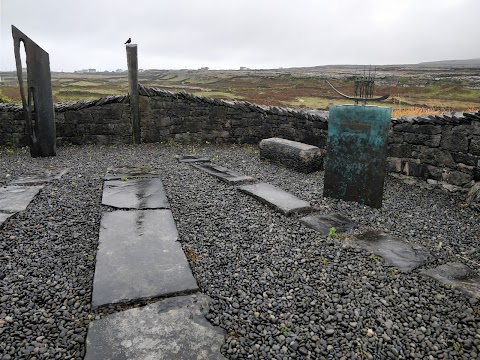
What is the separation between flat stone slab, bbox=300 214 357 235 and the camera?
4.36m

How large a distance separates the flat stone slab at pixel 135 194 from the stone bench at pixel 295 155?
9.88 feet

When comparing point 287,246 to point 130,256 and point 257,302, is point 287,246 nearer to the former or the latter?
point 257,302

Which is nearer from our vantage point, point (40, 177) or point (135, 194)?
point (135, 194)

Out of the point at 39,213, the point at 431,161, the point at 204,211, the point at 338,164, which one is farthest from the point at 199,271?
the point at 431,161

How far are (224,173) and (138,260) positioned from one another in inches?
151

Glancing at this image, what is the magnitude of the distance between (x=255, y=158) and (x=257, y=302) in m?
6.15

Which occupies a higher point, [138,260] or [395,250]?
[138,260]

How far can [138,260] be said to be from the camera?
333 cm

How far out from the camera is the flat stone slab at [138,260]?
2852mm

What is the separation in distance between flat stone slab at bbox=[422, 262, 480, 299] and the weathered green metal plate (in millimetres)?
1880

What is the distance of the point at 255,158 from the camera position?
29.0ft

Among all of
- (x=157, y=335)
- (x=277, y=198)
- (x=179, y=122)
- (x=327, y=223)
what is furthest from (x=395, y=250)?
(x=179, y=122)

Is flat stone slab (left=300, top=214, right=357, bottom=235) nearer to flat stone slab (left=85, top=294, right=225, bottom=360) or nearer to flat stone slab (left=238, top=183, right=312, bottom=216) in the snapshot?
flat stone slab (left=238, top=183, right=312, bottom=216)

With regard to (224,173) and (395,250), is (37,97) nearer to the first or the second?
(224,173)
